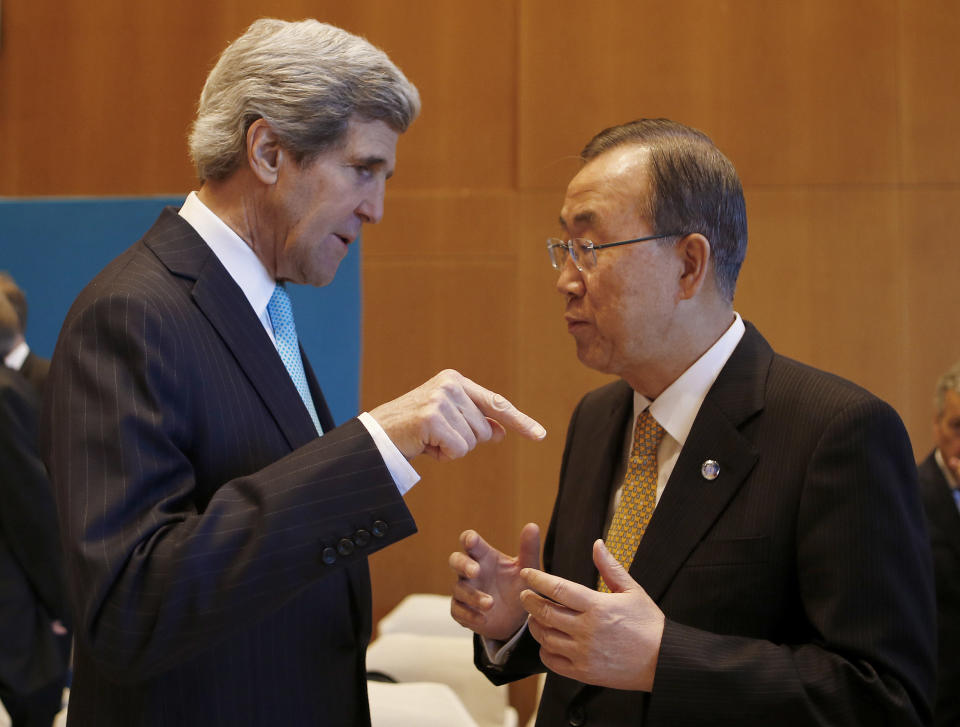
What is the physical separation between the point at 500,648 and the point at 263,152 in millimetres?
1139

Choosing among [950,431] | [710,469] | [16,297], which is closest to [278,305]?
[710,469]

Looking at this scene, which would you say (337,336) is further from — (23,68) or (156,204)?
(23,68)

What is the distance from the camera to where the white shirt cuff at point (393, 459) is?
1.32 m

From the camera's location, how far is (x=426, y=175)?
470 cm

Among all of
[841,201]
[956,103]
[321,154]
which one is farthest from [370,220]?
[956,103]

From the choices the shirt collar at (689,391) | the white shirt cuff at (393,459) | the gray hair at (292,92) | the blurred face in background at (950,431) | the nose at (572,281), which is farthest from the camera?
the blurred face in background at (950,431)

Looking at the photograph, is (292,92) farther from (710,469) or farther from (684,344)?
(710,469)

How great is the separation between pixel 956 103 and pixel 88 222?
172 inches

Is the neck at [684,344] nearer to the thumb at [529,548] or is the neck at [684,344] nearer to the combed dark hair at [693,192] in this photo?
the combed dark hair at [693,192]

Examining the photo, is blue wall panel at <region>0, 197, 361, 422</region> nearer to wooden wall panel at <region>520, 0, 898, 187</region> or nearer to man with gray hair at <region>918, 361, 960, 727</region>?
wooden wall panel at <region>520, 0, 898, 187</region>

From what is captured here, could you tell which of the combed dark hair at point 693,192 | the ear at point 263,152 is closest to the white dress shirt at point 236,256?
the ear at point 263,152

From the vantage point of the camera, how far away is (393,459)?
132 cm

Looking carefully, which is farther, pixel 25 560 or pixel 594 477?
pixel 25 560

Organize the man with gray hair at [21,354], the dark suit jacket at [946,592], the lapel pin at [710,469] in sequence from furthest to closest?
the man with gray hair at [21,354] < the dark suit jacket at [946,592] < the lapel pin at [710,469]
